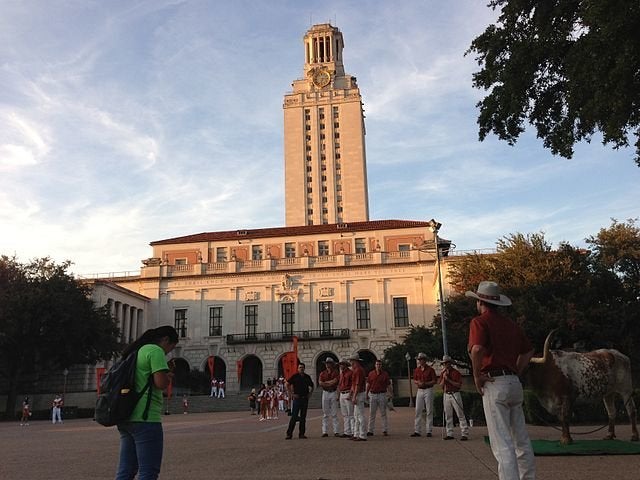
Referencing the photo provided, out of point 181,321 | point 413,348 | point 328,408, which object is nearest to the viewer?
point 328,408

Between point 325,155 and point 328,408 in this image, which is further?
point 325,155

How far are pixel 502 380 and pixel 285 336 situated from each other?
167 ft

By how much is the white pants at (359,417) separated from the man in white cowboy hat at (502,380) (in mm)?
7061

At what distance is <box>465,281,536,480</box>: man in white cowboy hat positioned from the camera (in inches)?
196

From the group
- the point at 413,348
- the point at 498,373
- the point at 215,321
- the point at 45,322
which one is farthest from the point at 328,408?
the point at 215,321

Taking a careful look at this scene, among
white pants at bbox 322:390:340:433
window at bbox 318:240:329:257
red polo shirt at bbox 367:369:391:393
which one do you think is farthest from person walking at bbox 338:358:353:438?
window at bbox 318:240:329:257

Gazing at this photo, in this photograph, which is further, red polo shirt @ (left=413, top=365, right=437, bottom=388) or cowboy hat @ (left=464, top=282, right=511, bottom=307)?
red polo shirt @ (left=413, top=365, right=437, bottom=388)

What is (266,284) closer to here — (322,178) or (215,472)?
(322,178)

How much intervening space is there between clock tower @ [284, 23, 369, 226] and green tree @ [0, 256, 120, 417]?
49.1m

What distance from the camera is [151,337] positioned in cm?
493

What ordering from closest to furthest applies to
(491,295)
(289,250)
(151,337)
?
(151,337) < (491,295) < (289,250)

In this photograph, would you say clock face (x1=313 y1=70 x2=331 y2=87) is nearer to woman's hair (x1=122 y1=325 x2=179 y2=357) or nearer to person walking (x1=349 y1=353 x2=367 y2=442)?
person walking (x1=349 y1=353 x2=367 y2=442)

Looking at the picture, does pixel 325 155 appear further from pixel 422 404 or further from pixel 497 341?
pixel 497 341

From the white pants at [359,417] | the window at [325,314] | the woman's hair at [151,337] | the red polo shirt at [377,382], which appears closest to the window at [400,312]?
the window at [325,314]
